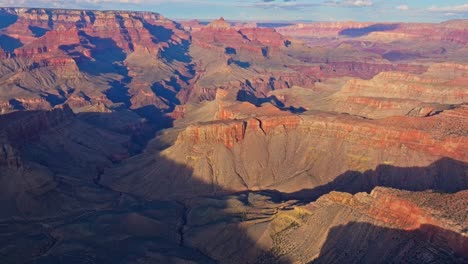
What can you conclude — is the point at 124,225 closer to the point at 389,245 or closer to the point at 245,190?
the point at 245,190

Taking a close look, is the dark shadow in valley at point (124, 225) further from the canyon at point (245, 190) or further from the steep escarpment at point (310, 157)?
the steep escarpment at point (310, 157)

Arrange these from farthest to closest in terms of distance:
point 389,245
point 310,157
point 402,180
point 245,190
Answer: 1. point 310,157
2. point 245,190
3. point 402,180
4. point 389,245

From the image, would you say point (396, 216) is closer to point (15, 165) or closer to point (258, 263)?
point (258, 263)

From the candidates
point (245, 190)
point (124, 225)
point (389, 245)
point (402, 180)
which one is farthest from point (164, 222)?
point (402, 180)

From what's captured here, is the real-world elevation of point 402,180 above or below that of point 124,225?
above

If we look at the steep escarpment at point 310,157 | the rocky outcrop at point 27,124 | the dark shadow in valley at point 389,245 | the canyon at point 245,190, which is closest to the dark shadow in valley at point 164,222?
the dark shadow in valley at point 389,245

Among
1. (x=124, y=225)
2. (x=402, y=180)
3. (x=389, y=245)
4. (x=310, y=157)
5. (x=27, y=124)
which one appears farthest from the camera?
(x=27, y=124)

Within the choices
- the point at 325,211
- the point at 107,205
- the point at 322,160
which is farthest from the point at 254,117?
the point at 325,211

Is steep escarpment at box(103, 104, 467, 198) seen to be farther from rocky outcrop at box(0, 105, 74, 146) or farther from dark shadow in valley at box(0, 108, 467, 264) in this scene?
rocky outcrop at box(0, 105, 74, 146)
